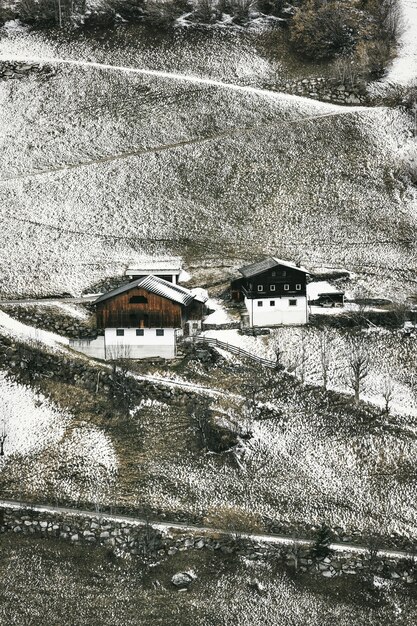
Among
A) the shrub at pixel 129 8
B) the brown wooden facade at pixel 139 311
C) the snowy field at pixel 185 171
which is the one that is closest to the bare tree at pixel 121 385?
the brown wooden facade at pixel 139 311

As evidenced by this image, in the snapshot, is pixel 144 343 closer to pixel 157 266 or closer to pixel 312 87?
pixel 157 266

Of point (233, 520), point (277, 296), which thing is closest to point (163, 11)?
point (277, 296)

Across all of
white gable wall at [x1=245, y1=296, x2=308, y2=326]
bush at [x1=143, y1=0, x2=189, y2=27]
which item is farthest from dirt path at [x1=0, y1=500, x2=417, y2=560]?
bush at [x1=143, y1=0, x2=189, y2=27]

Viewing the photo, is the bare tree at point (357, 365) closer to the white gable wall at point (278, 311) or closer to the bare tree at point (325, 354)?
the bare tree at point (325, 354)

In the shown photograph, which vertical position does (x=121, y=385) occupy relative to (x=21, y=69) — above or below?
below

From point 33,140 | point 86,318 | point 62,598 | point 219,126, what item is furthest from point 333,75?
point 62,598

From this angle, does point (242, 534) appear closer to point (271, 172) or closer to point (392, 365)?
point (392, 365)
